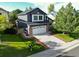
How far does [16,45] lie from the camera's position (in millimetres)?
4660

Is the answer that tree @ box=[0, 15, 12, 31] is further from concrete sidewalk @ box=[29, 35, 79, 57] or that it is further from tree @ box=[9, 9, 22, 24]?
concrete sidewalk @ box=[29, 35, 79, 57]

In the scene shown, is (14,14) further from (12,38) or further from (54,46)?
(54,46)

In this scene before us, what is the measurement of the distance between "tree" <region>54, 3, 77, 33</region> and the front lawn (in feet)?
1.86

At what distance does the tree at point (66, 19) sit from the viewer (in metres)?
4.70

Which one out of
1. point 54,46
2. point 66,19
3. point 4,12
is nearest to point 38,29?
point 54,46

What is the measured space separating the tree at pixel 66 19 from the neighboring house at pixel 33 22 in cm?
22

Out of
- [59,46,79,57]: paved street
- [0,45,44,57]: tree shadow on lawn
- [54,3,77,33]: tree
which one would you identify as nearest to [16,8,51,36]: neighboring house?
[54,3,77,33]: tree

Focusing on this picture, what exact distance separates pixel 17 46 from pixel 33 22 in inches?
21.8

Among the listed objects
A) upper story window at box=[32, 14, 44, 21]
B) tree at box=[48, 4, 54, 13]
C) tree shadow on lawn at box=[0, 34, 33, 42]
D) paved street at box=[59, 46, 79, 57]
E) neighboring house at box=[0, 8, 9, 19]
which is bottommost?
paved street at box=[59, 46, 79, 57]

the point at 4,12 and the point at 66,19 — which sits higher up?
the point at 4,12

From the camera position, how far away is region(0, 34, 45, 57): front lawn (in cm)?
462

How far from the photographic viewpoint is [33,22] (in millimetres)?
4754

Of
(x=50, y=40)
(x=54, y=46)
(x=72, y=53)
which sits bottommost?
(x=72, y=53)

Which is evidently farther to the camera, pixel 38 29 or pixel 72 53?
pixel 38 29
